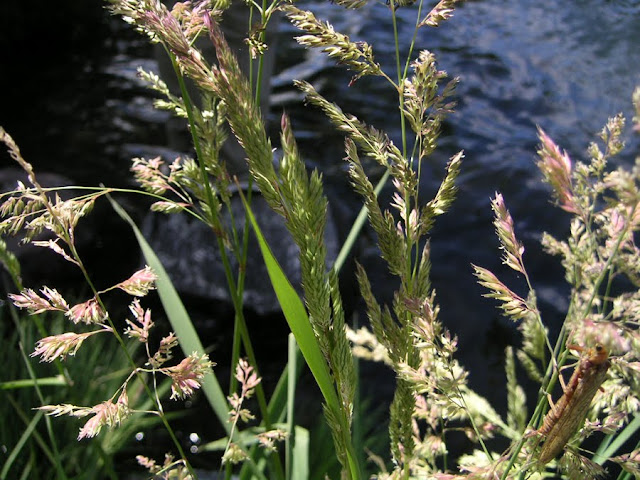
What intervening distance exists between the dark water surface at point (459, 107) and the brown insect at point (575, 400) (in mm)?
2509

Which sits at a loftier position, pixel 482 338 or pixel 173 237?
pixel 173 237

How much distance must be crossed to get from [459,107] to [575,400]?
4600 mm

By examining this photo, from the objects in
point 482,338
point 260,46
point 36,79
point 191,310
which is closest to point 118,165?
point 191,310

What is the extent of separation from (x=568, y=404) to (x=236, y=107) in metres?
0.34

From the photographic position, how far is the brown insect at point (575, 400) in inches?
18.6

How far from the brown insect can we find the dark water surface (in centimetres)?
251

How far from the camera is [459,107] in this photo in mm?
4875

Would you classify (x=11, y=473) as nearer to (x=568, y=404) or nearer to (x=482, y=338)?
(x=568, y=404)

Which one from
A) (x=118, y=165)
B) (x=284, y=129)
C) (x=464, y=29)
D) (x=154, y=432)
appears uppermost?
(x=284, y=129)

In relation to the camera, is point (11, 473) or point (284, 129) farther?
point (11, 473)

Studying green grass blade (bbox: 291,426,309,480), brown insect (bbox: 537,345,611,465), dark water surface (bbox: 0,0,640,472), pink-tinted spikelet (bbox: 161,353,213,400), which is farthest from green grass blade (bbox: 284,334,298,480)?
dark water surface (bbox: 0,0,640,472)

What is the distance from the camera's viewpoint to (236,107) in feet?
1.51

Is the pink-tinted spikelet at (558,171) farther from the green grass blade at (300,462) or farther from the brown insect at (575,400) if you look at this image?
the green grass blade at (300,462)

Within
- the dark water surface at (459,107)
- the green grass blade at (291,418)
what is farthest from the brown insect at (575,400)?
the dark water surface at (459,107)
